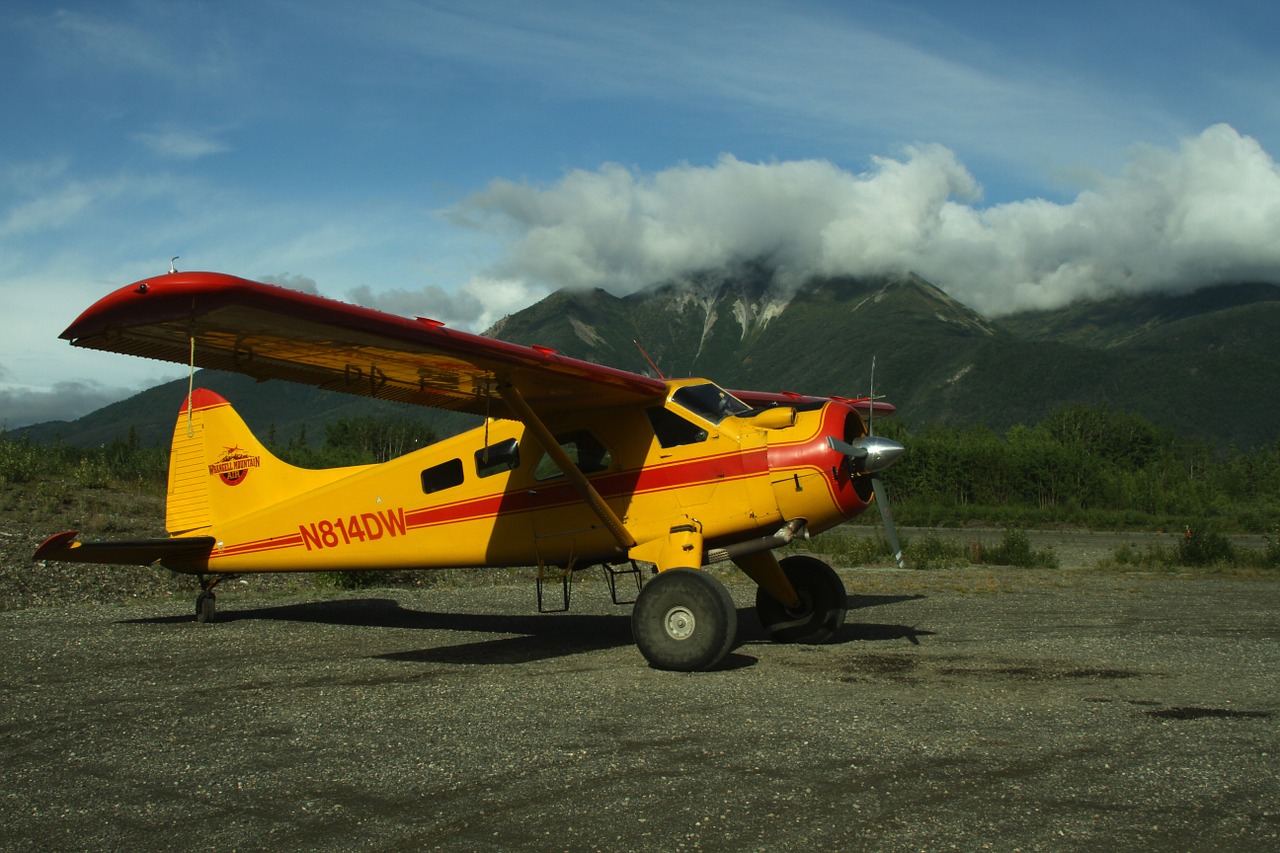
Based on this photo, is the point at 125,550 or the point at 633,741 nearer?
the point at 633,741

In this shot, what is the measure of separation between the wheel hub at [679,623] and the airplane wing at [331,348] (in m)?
2.44

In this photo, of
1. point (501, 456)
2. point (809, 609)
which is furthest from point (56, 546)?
point (809, 609)

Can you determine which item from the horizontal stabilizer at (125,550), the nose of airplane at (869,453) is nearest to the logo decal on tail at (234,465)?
the horizontal stabilizer at (125,550)

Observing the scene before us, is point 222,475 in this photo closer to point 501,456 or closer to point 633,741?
point 501,456

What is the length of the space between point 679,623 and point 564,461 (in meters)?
2.11

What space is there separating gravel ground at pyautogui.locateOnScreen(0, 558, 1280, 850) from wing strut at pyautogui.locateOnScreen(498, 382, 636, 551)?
1.31 m

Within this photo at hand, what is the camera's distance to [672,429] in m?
9.90

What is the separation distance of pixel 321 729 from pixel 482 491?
475 cm

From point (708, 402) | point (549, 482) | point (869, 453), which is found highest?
point (708, 402)

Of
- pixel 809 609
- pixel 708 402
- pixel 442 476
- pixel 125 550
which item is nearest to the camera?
pixel 708 402

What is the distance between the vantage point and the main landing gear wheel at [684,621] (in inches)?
324

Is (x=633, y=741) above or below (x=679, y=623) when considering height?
below

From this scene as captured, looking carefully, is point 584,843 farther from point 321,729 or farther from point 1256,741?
point 1256,741

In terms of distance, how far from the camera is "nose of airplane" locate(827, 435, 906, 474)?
9141mm
